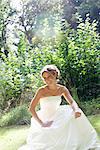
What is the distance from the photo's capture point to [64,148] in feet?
13.6

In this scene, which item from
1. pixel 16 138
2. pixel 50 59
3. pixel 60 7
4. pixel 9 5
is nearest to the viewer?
pixel 16 138

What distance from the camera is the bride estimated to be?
4.18m

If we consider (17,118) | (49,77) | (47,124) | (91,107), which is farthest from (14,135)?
(49,77)

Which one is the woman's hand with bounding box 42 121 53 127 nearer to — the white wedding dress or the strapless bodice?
the white wedding dress

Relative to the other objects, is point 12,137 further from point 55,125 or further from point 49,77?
point 49,77

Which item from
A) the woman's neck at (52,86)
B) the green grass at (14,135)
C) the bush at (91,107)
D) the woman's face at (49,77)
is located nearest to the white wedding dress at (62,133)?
the woman's neck at (52,86)

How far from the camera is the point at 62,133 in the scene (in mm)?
4211

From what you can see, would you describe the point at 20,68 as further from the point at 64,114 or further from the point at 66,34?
the point at 64,114

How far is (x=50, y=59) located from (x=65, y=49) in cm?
51

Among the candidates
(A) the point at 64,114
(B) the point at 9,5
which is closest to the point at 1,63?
(A) the point at 64,114

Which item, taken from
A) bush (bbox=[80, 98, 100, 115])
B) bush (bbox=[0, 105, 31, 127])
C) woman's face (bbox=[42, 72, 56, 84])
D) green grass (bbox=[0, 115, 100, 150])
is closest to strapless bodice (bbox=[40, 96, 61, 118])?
woman's face (bbox=[42, 72, 56, 84])

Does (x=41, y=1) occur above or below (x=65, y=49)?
above

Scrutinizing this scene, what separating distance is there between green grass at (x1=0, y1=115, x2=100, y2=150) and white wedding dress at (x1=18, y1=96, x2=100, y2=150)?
54.1 inches

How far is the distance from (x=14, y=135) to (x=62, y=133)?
2.70 metres
